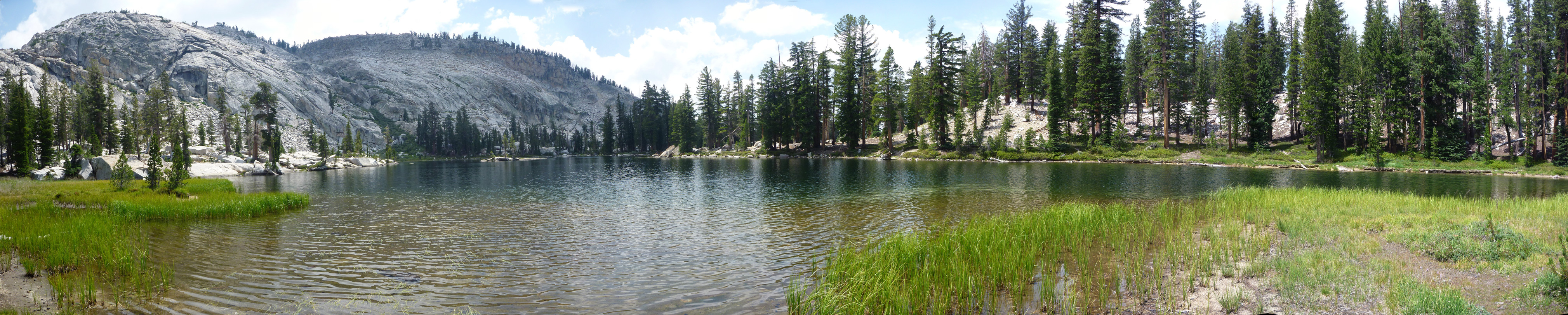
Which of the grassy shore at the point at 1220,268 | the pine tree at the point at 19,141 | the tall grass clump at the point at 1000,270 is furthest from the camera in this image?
the pine tree at the point at 19,141

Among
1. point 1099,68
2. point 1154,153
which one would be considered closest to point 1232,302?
point 1154,153

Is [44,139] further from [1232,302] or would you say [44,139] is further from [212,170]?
[1232,302]

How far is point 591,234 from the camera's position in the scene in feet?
54.6

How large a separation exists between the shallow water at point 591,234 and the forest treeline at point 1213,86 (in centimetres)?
1328

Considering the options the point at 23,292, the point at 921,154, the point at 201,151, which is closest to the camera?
the point at 23,292

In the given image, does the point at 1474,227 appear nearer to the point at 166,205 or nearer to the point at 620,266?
the point at 620,266

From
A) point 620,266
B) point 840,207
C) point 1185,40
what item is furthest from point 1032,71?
point 620,266

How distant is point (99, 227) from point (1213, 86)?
337ft

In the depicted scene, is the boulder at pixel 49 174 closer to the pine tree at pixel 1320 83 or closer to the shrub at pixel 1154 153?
the shrub at pixel 1154 153

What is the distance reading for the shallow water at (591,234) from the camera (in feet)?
31.7

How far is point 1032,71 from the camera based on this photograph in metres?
76.1

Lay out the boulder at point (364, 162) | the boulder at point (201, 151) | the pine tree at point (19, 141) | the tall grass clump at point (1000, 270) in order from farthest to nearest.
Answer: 1. the boulder at point (364, 162)
2. the boulder at point (201, 151)
3. the pine tree at point (19, 141)
4. the tall grass clump at point (1000, 270)

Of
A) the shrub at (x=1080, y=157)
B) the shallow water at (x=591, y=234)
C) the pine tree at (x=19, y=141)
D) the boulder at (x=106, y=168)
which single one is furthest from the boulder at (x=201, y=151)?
the shrub at (x=1080, y=157)

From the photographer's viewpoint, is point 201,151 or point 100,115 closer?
point 100,115
